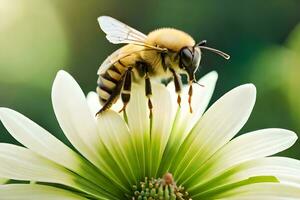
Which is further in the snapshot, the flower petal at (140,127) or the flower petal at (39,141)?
the flower petal at (140,127)

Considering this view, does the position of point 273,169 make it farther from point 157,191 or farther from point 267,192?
point 157,191

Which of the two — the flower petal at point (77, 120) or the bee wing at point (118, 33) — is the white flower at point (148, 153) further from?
the bee wing at point (118, 33)

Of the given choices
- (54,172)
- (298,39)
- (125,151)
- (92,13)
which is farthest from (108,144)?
(92,13)

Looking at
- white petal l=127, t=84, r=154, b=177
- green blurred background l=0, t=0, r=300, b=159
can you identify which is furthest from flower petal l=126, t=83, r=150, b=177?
green blurred background l=0, t=0, r=300, b=159

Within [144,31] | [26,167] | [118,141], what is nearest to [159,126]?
[118,141]

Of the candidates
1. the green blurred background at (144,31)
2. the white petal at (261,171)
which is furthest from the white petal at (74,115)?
the green blurred background at (144,31)
